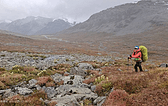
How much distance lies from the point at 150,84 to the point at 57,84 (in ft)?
22.8

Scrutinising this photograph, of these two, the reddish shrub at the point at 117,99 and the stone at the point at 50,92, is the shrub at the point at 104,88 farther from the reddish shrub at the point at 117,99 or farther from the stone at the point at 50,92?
the stone at the point at 50,92

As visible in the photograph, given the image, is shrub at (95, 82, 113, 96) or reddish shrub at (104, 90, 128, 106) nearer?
reddish shrub at (104, 90, 128, 106)

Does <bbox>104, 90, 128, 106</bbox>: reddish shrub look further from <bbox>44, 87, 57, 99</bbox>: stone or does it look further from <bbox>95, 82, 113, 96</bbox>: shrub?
<bbox>44, 87, 57, 99</bbox>: stone

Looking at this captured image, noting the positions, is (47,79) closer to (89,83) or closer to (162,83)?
(89,83)

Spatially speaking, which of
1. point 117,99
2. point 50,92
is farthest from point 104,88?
point 50,92

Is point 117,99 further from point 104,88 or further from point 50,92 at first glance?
point 50,92

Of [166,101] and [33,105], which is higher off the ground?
[166,101]

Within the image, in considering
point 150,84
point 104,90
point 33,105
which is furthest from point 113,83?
point 33,105

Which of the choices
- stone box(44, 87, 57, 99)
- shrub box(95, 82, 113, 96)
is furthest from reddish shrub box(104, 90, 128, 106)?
stone box(44, 87, 57, 99)

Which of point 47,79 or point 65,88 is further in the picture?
point 47,79

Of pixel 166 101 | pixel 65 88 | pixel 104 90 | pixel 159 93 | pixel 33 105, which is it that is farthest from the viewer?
pixel 65 88

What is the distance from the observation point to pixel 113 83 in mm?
7039

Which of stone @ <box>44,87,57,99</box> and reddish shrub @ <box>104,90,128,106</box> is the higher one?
reddish shrub @ <box>104,90,128,106</box>

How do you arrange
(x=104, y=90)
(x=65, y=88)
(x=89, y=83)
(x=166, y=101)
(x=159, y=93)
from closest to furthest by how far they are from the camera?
(x=166, y=101), (x=159, y=93), (x=104, y=90), (x=65, y=88), (x=89, y=83)
